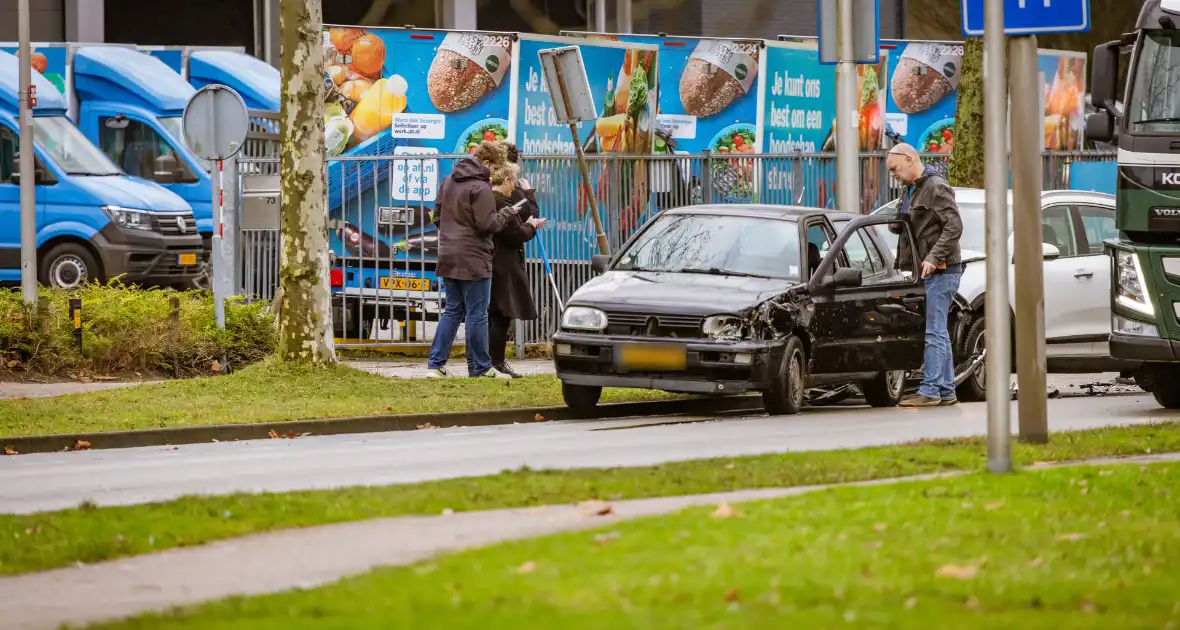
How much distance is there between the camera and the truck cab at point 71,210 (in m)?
23.8

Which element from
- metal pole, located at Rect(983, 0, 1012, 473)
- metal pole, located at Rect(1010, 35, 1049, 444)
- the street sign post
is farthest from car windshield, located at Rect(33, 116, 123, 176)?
metal pole, located at Rect(983, 0, 1012, 473)

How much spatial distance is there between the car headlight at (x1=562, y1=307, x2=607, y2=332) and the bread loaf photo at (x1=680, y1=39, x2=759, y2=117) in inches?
406

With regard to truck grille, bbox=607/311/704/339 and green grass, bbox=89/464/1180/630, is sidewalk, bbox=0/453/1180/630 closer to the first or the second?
green grass, bbox=89/464/1180/630

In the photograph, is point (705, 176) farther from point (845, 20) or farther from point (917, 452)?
point (917, 452)

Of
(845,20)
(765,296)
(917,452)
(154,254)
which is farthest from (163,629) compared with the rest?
(154,254)

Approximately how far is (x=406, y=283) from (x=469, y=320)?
3.77 metres

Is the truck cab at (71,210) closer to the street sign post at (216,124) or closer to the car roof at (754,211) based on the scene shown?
the street sign post at (216,124)

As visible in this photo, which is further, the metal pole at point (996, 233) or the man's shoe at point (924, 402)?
the man's shoe at point (924, 402)

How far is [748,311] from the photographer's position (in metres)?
13.3

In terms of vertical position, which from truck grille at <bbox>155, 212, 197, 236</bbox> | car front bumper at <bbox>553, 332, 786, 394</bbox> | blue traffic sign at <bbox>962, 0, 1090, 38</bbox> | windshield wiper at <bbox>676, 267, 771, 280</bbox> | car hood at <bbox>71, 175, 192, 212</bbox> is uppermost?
blue traffic sign at <bbox>962, 0, 1090, 38</bbox>

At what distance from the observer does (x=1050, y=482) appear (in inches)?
344

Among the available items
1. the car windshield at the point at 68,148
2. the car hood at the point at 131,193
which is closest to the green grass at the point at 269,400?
the car hood at the point at 131,193

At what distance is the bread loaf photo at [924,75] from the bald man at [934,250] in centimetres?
1088

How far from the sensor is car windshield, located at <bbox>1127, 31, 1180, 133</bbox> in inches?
545
